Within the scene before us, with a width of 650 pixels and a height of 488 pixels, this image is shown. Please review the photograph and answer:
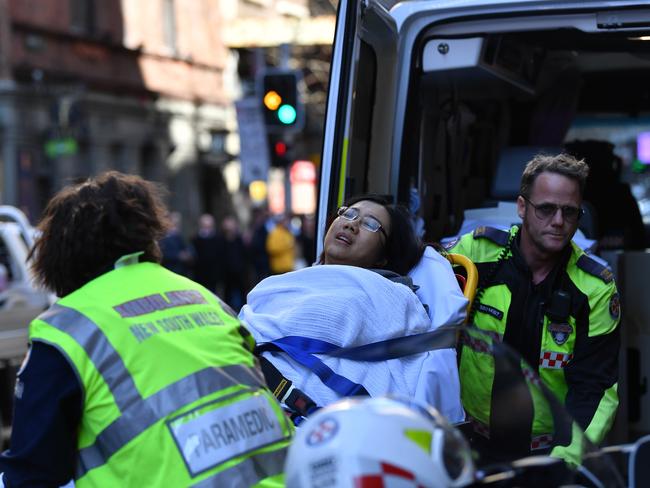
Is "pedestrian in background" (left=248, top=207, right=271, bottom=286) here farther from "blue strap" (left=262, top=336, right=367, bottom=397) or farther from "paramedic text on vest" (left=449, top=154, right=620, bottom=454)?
"blue strap" (left=262, top=336, right=367, bottom=397)

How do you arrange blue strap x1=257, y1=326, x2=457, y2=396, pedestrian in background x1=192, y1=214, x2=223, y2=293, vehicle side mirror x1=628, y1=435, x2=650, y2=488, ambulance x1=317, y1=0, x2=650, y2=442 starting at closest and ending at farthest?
vehicle side mirror x1=628, y1=435, x2=650, y2=488 < blue strap x1=257, y1=326, x2=457, y2=396 < ambulance x1=317, y1=0, x2=650, y2=442 < pedestrian in background x1=192, y1=214, x2=223, y2=293

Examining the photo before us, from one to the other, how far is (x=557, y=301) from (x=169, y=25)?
27.7 m

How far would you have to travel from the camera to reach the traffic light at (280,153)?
54.7 ft

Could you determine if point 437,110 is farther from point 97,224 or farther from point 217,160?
point 217,160

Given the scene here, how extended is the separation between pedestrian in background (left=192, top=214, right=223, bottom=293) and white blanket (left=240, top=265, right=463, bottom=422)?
52.0 feet

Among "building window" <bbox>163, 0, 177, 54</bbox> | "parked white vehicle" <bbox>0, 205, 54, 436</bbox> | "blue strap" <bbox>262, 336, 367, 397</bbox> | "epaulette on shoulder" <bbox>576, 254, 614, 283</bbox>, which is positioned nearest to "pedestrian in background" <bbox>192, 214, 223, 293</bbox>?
"parked white vehicle" <bbox>0, 205, 54, 436</bbox>

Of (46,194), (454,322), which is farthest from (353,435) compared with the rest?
(46,194)

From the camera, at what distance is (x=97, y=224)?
2.78m

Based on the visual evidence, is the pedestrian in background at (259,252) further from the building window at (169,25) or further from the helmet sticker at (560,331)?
the helmet sticker at (560,331)

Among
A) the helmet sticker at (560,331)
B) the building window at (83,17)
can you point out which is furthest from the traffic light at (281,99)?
the building window at (83,17)

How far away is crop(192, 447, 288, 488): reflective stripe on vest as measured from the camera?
8.32 ft

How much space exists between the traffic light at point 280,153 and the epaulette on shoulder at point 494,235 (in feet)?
41.1

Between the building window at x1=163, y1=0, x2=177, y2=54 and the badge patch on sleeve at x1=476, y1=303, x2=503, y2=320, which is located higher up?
the building window at x1=163, y1=0, x2=177, y2=54

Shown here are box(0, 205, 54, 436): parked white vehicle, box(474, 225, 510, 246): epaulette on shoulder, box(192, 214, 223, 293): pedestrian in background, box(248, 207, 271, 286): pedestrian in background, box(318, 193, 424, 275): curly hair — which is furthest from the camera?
box(248, 207, 271, 286): pedestrian in background
